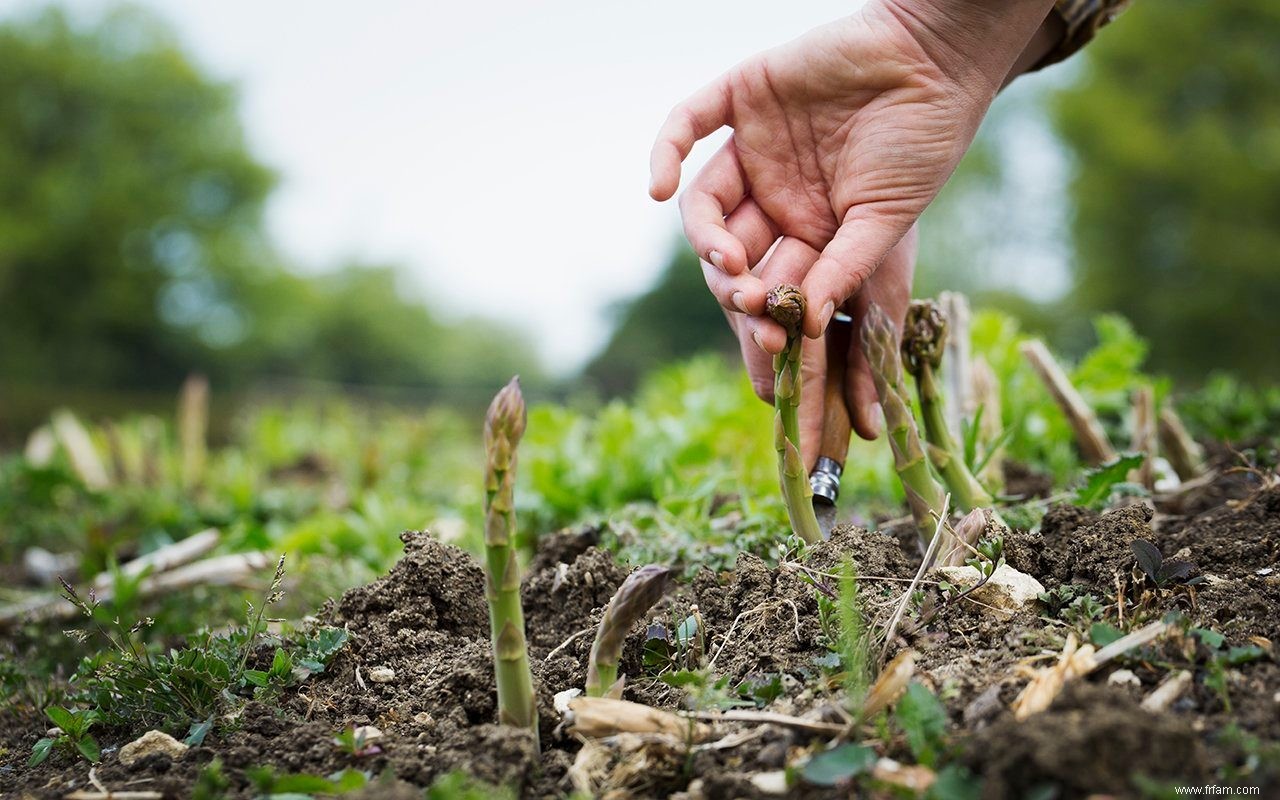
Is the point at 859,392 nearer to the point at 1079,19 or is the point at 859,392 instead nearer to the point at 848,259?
the point at 848,259

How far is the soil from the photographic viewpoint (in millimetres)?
1442

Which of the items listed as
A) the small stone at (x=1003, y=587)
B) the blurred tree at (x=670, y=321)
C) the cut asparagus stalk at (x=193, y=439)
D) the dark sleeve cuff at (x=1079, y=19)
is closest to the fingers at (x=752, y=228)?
the small stone at (x=1003, y=587)

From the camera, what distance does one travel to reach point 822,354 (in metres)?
2.73

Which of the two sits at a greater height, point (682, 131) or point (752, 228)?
point (682, 131)

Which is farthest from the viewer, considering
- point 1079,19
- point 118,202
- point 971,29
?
point 118,202

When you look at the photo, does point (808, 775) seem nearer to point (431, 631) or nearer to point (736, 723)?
point (736, 723)

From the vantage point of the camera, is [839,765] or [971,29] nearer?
[839,765]

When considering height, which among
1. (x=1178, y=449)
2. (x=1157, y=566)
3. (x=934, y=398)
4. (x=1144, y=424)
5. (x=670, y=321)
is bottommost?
(x=1157, y=566)

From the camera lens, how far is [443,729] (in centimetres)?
188

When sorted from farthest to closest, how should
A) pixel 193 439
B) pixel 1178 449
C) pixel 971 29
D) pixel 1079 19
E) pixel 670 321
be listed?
pixel 670 321 < pixel 193 439 < pixel 1178 449 < pixel 1079 19 < pixel 971 29

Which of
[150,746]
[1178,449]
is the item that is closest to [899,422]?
[150,746]

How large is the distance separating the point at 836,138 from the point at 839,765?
1.79 m

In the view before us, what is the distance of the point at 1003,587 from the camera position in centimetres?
210

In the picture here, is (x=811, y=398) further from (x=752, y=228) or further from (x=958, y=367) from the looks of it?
(x=958, y=367)
